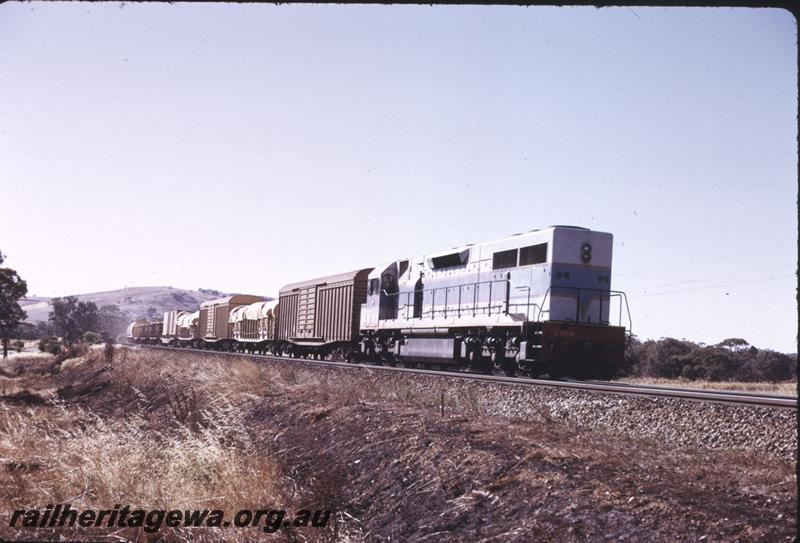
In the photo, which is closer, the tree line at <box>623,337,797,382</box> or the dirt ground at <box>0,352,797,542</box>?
the dirt ground at <box>0,352,797,542</box>

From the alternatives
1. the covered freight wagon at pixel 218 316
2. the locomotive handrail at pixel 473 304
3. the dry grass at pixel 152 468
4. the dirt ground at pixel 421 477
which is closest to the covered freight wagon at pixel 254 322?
the covered freight wagon at pixel 218 316

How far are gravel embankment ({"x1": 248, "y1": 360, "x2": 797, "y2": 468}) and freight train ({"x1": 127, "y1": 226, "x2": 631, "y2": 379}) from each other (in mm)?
3461

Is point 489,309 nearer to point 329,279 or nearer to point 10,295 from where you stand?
point 329,279

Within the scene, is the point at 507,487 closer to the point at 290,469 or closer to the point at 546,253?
the point at 290,469

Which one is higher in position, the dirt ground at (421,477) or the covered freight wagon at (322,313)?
the covered freight wagon at (322,313)

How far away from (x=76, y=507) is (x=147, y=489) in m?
0.86

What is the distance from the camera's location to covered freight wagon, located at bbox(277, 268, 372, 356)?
28.5m

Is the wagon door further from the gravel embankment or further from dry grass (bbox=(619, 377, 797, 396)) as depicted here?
the gravel embankment

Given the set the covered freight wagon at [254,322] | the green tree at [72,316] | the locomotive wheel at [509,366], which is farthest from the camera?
the green tree at [72,316]

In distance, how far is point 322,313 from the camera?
104 ft

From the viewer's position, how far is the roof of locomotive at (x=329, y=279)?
28766 mm

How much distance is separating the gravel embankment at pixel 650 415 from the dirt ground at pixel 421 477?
67 centimetres

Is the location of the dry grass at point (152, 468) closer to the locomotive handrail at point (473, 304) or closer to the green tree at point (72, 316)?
the locomotive handrail at point (473, 304)

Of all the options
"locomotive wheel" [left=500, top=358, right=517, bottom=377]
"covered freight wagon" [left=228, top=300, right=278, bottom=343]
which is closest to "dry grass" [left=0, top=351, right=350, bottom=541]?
"locomotive wheel" [left=500, top=358, right=517, bottom=377]
